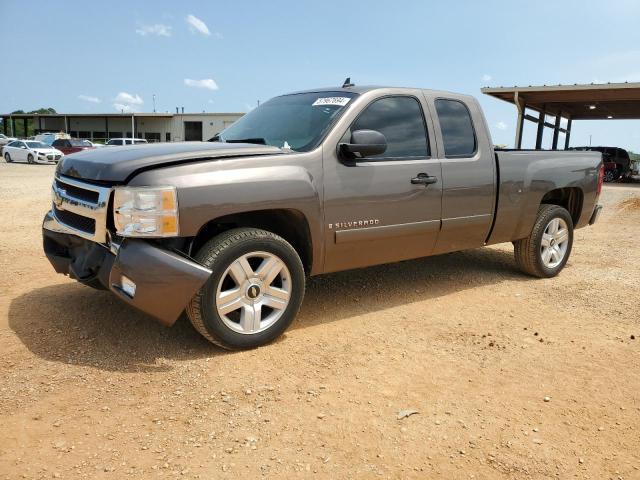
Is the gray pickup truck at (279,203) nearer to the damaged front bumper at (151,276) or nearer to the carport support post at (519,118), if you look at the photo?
the damaged front bumper at (151,276)

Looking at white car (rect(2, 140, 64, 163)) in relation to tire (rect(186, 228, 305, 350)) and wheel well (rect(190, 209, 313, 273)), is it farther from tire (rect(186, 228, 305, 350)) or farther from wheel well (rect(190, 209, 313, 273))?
tire (rect(186, 228, 305, 350))

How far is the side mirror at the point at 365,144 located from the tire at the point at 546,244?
264 centimetres

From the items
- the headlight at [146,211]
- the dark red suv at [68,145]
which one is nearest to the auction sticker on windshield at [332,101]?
the headlight at [146,211]

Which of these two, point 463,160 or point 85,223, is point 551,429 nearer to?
point 463,160

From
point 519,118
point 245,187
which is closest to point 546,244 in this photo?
point 245,187

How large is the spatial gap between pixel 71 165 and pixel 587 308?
4443 mm

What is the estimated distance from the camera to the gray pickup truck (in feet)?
10.3

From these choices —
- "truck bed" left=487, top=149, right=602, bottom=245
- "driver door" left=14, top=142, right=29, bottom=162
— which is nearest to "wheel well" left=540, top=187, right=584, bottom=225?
"truck bed" left=487, top=149, right=602, bottom=245

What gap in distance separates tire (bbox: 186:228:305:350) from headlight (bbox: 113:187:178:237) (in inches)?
12.6

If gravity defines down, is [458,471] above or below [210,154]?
below

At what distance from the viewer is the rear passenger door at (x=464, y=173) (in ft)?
15.1

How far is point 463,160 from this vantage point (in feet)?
15.4

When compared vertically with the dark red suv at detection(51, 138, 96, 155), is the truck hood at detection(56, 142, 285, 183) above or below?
below

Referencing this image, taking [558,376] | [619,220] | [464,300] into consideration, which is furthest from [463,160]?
[619,220]
